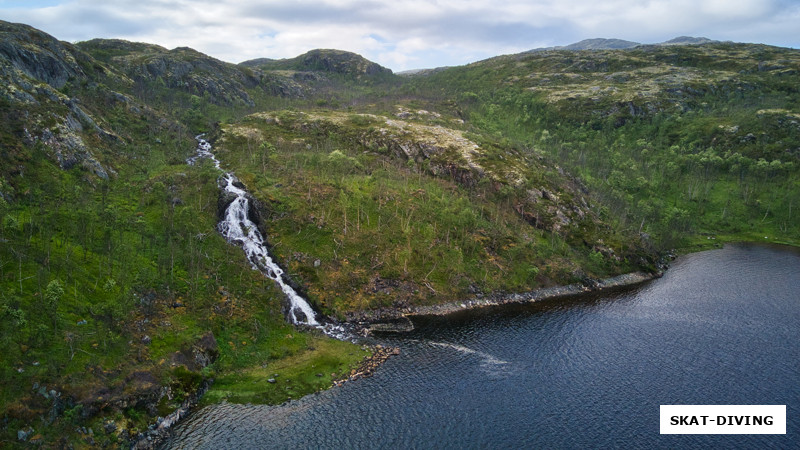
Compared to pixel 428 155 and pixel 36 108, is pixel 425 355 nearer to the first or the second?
pixel 428 155

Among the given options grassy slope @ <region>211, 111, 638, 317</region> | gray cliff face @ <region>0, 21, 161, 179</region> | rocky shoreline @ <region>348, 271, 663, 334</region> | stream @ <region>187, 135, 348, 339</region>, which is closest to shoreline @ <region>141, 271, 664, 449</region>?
rocky shoreline @ <region>348, 271, 663, 334</region>

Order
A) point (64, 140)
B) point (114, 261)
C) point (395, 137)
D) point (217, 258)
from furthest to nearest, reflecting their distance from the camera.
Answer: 1. point (395, 137)
2. point (64, 140)
3. point (217, 258)
4. point (114, 261)

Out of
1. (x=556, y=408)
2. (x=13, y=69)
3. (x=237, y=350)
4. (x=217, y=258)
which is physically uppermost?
(x=13, y=69)

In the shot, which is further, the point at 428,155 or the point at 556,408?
the point at 428,155

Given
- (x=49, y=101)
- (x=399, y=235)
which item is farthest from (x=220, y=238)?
(x=49, y=101)

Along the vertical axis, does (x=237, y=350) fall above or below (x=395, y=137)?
below

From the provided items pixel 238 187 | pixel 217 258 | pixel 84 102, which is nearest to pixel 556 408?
pixel 217 258

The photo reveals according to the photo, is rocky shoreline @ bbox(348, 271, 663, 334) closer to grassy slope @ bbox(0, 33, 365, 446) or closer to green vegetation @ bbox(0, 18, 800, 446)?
green vegetation @ bbox(0, 18, 800, 446)

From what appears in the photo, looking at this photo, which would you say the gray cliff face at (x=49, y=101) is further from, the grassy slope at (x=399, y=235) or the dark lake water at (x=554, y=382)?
the dark lake water at (x=554, y=382)
